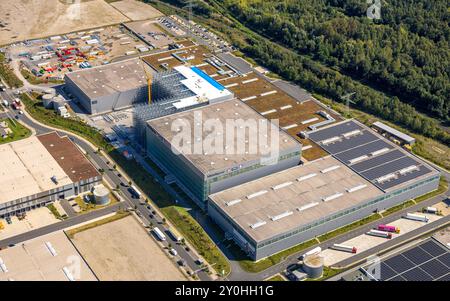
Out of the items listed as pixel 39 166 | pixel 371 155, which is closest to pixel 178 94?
pixel 39 166

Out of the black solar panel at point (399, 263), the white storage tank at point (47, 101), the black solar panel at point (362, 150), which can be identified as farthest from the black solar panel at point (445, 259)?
the white storage tank at point (47, 101)

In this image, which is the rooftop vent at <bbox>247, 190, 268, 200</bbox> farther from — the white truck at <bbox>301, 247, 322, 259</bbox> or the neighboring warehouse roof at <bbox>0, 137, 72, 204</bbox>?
the neighboring warehouse roof at <bbox>0, 137, 72, 204</bbox>

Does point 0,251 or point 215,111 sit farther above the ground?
point 215,111

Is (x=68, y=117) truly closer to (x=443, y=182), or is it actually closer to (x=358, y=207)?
(x=358, y=207)

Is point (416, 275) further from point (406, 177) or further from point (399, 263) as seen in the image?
point (406, 177)

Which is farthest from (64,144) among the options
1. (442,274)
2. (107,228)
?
(442,274)

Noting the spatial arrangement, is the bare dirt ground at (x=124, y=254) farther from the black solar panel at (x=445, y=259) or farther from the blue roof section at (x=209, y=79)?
the blue roof section at (x=209, y=79)
